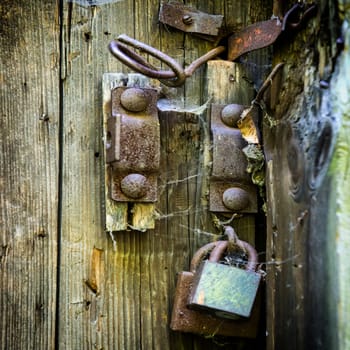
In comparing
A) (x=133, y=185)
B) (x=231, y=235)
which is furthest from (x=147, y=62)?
(x=231, y=235)

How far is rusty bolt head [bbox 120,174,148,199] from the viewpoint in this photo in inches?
47.3

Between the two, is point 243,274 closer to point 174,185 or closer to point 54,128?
Result: point 174,185

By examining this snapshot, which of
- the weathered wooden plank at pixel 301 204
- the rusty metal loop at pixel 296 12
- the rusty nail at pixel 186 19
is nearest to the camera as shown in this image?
the weathered wooden plank at pixel 301 204

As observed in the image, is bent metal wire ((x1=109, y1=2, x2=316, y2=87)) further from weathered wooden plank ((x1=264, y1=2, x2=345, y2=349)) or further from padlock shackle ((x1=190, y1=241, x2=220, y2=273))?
padlock shackle ((x1=190, y1=241, x2=220, y2=273))

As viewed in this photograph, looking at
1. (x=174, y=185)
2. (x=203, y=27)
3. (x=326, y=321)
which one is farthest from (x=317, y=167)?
(x=203, y=27)

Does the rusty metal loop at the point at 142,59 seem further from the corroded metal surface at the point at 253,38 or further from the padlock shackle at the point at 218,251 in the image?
the padlock shackle at the point at 218,251

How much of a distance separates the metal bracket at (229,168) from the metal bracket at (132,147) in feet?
0.43

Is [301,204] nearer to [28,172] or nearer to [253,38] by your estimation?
[253,38]

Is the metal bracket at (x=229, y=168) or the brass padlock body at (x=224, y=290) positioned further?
the metal bracket at (x=229, y=168)

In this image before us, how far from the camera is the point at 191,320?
1213 mm

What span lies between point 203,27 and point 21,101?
0.42 m

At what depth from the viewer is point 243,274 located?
3.78ft

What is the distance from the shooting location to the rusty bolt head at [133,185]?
1.20 meters

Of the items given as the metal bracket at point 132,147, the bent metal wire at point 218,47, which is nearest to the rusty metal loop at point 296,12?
the bent metal wire at point 218,47
